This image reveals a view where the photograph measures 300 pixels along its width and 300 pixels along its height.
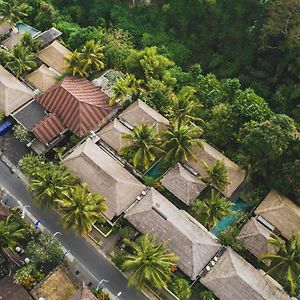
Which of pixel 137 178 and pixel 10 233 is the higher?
pixel 137 178

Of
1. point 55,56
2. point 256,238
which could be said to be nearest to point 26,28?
point 55,56

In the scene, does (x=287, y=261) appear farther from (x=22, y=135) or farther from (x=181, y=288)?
(x=22, y=135)

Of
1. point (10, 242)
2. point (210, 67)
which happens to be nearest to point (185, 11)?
point (210, 67)

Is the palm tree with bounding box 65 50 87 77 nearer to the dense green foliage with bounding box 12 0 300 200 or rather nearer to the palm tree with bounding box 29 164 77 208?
the dense green foliage with bounding box 12 0 300 200

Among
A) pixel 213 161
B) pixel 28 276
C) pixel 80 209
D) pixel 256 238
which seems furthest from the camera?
pixel 213 161

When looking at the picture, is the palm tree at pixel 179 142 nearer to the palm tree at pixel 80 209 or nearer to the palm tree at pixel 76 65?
the palm tree at pixel 80 209

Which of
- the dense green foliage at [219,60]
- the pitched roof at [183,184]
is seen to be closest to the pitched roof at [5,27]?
the dense green foliage at [219,60]

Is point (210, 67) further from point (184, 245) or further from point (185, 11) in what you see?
point (184, 245)
